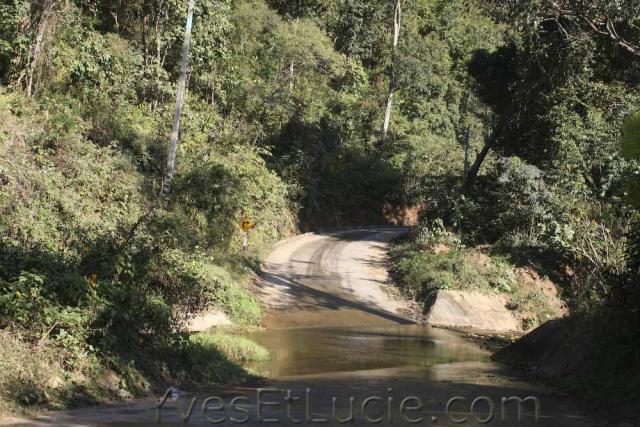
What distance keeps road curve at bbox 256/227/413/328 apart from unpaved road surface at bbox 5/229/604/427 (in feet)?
0.16

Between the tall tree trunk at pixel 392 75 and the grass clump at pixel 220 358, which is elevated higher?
the tall tree trunk at pixel 392 75

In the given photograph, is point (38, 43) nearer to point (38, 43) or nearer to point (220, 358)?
point (38, 43)

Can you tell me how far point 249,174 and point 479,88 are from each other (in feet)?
47.6

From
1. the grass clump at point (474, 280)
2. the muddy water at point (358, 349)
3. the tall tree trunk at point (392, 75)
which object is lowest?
the muddy water at point (358, 349)

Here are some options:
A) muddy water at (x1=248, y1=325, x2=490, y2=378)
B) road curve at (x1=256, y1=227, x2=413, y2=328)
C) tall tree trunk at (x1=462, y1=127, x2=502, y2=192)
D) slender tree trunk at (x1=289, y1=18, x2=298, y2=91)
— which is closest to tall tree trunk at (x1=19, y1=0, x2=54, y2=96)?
road curve at (x1=256, y1=227, x2=413, y2=328)

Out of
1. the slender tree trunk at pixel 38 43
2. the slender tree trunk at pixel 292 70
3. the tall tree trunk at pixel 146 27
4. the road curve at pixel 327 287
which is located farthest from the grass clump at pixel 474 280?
the slender tree trunk at pixel 292 70

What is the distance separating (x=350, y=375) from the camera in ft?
41.3

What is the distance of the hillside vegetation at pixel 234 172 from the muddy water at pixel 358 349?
41.6 inches

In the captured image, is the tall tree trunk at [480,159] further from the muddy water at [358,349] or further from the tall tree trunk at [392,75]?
the tall tree trunk at [392,75]

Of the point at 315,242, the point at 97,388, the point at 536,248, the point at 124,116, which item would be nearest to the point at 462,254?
the point at 536,248

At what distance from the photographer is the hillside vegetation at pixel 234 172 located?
34.3ft

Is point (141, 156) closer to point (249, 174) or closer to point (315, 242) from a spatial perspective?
point (249, 174)

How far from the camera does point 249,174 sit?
29.3 metres

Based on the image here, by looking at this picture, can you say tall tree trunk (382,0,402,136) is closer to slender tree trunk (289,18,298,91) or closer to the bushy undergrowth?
slender tree trunk (289,18,298,91)
